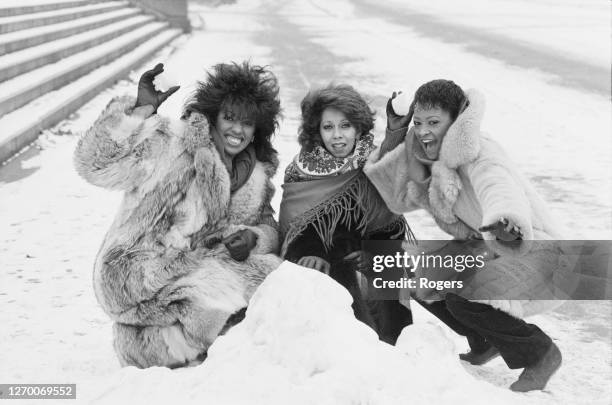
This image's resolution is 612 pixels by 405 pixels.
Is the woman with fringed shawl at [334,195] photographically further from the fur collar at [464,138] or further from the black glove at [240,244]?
the fur collar at [464,138]

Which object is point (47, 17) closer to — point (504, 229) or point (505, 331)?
point (505, 331)

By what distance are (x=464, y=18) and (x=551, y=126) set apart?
14255 mm

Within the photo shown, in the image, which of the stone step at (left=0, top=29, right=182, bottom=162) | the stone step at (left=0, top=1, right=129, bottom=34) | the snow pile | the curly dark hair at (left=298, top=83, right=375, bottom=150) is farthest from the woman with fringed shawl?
the stone step at (left=0, top=1, right=129, bottom=34)

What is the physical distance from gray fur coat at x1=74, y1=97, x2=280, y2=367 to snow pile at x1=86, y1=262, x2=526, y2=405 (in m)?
0.49

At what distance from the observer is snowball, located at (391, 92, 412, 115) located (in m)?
2.98

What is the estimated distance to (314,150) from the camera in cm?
316

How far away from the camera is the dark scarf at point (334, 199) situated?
10.1 feet

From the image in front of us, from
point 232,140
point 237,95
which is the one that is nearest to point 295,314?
point 232,140

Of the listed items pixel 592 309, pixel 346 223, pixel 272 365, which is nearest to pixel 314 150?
pixel 346 223

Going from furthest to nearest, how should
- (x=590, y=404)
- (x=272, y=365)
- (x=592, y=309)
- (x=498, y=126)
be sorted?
(x=498, y=126)
(x=592, y=309)
(x=590, y=404)
(x=272, y=365)

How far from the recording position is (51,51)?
9328 mm

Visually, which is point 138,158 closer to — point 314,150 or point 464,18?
point 314,150

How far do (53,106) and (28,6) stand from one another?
121 inches

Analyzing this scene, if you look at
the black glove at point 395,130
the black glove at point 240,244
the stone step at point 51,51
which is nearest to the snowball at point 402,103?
the black glove at point 395,130
